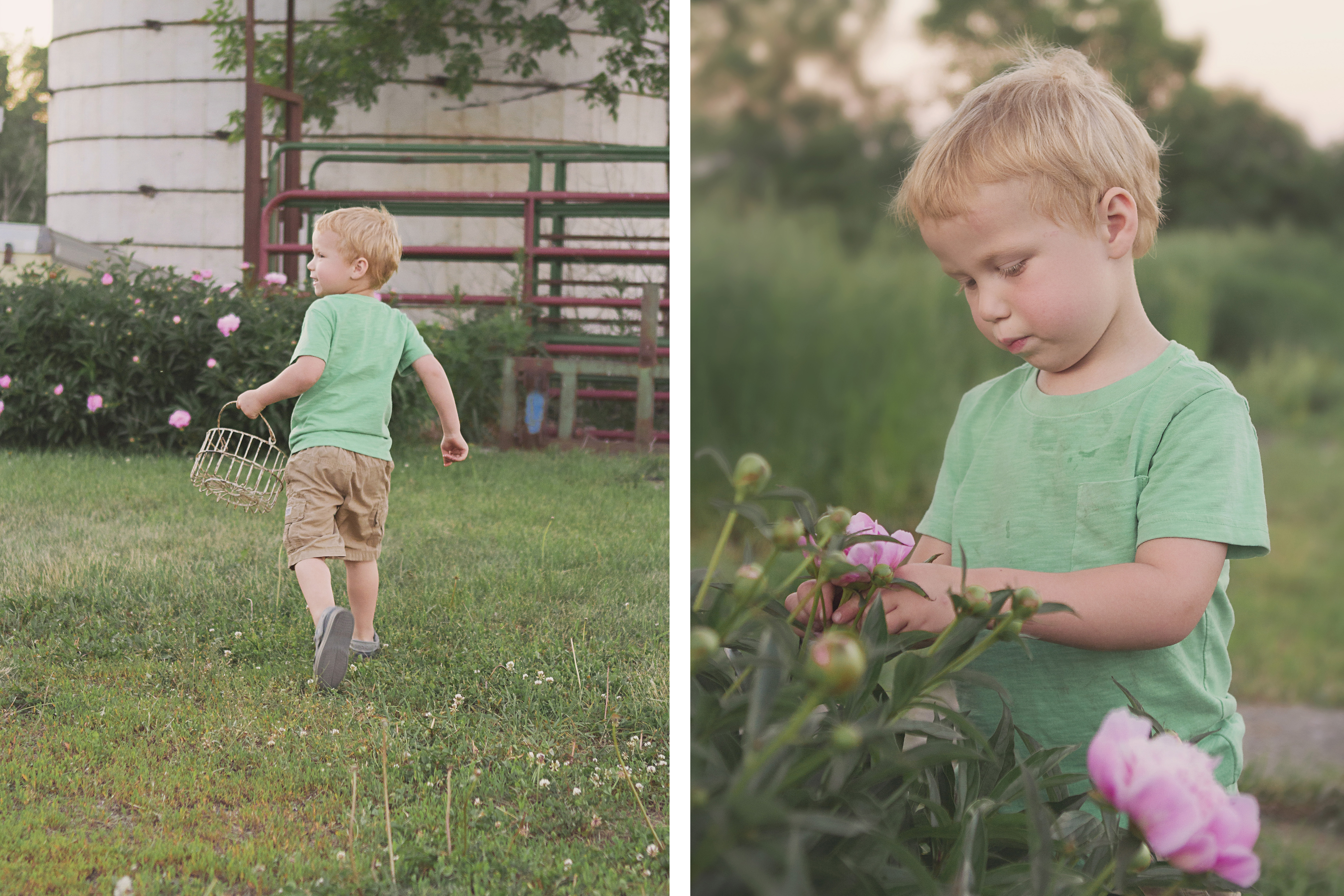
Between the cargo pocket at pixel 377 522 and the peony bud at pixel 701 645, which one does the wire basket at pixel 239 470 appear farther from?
the peony bud at pixel 701 645

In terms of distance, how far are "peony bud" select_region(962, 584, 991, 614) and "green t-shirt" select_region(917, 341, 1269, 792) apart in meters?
0.26

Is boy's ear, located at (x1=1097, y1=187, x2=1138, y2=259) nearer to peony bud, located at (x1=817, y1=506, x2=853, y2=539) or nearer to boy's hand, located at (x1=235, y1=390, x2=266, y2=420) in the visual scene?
peony bud, located at (x1=817, y1=506, x2=853, y2=539)

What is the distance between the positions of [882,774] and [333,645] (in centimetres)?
148

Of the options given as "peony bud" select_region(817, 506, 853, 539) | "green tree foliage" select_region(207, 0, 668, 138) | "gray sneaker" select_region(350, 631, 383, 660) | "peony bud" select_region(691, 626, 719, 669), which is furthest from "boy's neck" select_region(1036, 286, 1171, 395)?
"green tree foliage" select_region(207, 0, 668, 138)

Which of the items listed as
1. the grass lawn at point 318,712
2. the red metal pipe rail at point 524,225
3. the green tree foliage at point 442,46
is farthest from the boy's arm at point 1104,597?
the green tree foliage at point 442,46

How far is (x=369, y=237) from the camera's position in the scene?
2.13 meters

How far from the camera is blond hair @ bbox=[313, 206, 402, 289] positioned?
6.99ft

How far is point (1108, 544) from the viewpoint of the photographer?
2.31 ft

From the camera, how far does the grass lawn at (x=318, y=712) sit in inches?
48.4

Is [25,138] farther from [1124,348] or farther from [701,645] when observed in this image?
[701,645]

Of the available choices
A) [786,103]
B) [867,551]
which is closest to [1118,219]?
[867,551]

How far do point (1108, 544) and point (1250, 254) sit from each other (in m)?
0.52

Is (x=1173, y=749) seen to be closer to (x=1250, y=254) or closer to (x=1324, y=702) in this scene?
(x=1250, y=254)

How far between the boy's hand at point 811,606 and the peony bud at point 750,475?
0.15 meters
